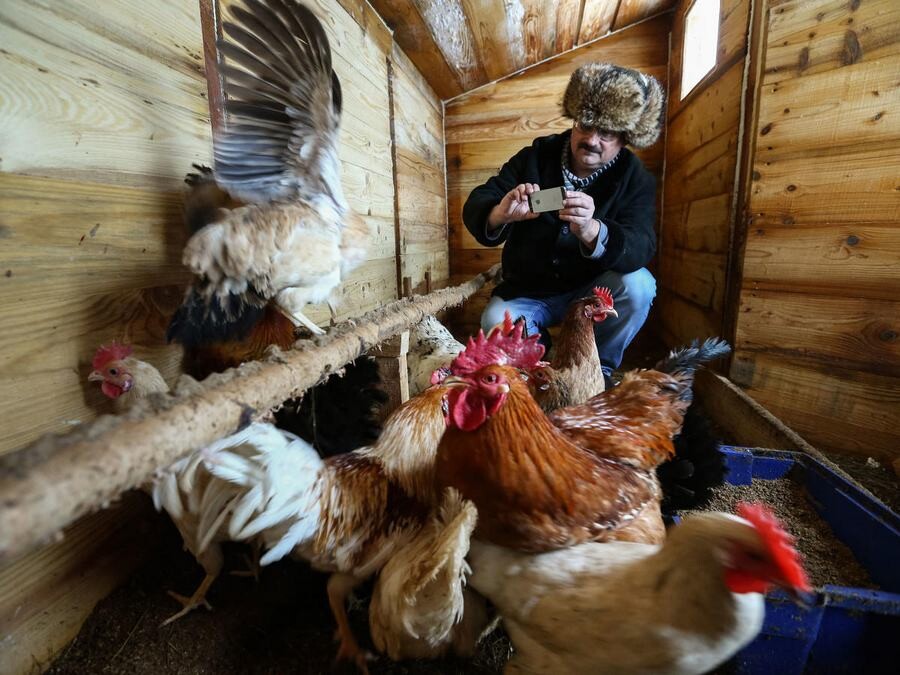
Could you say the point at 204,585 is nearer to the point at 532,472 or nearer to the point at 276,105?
the point at 532,472

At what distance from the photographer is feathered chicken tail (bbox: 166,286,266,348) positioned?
0.96m

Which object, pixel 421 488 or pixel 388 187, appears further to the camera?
pixel 388 187

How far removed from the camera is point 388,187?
2.34 m

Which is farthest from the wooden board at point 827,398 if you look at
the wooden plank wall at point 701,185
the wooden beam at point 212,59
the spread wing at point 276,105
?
the wooden beam at point 212,59

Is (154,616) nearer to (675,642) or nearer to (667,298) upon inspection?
(675,642)

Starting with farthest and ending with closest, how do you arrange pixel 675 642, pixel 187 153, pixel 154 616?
pixel 187 153, pixel 154 616, pixel 675 642

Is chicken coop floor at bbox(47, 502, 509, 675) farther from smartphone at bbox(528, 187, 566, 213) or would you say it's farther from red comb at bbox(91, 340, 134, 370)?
smartphone at bbox(528, 187, 566, 213)

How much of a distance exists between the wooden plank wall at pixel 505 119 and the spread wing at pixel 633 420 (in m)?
2.52

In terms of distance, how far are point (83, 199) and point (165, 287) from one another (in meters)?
0.26

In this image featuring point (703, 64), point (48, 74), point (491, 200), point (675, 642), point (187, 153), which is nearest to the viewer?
point (675, 642)

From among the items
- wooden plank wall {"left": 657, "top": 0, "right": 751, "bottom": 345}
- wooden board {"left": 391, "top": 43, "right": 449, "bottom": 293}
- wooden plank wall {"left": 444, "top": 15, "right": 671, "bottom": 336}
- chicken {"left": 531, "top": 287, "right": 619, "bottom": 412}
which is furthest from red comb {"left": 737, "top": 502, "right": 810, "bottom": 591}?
wooden plank wall {"left": 444, "top": 15, "right": 671, "bottom": 336}

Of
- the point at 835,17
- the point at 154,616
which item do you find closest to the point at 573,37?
the point at 835,17

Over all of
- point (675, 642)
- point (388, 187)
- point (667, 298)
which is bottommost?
point (675, 642)

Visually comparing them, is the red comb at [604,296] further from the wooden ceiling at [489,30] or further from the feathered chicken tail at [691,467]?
the wooden ceiling at [489,30]
